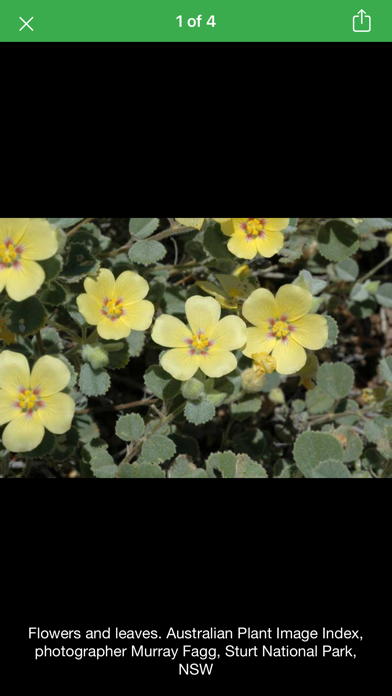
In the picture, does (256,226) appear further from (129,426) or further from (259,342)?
(129,426)

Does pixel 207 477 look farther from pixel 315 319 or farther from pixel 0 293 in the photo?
pixel 0 293

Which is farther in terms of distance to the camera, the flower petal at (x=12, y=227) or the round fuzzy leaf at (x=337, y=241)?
the round fuzzy leaf at (x=337, y=241)

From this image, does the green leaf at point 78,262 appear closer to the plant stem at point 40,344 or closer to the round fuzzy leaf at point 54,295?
the round fuzzy leaf at point 54,295

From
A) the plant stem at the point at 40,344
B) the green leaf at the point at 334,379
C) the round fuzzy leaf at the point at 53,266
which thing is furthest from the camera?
the green leaf at the point at 334,379

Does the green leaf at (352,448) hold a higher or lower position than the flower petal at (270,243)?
lower

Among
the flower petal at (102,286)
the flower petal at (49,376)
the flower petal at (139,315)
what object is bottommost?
the flower petal at (49,376)

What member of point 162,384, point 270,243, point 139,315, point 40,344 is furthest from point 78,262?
point 270,243

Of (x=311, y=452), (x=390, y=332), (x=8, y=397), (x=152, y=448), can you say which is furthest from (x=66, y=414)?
(x=390, y=332)

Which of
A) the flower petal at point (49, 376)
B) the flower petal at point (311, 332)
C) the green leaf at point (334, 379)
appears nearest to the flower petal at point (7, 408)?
the flower petal at point (49, 376)
